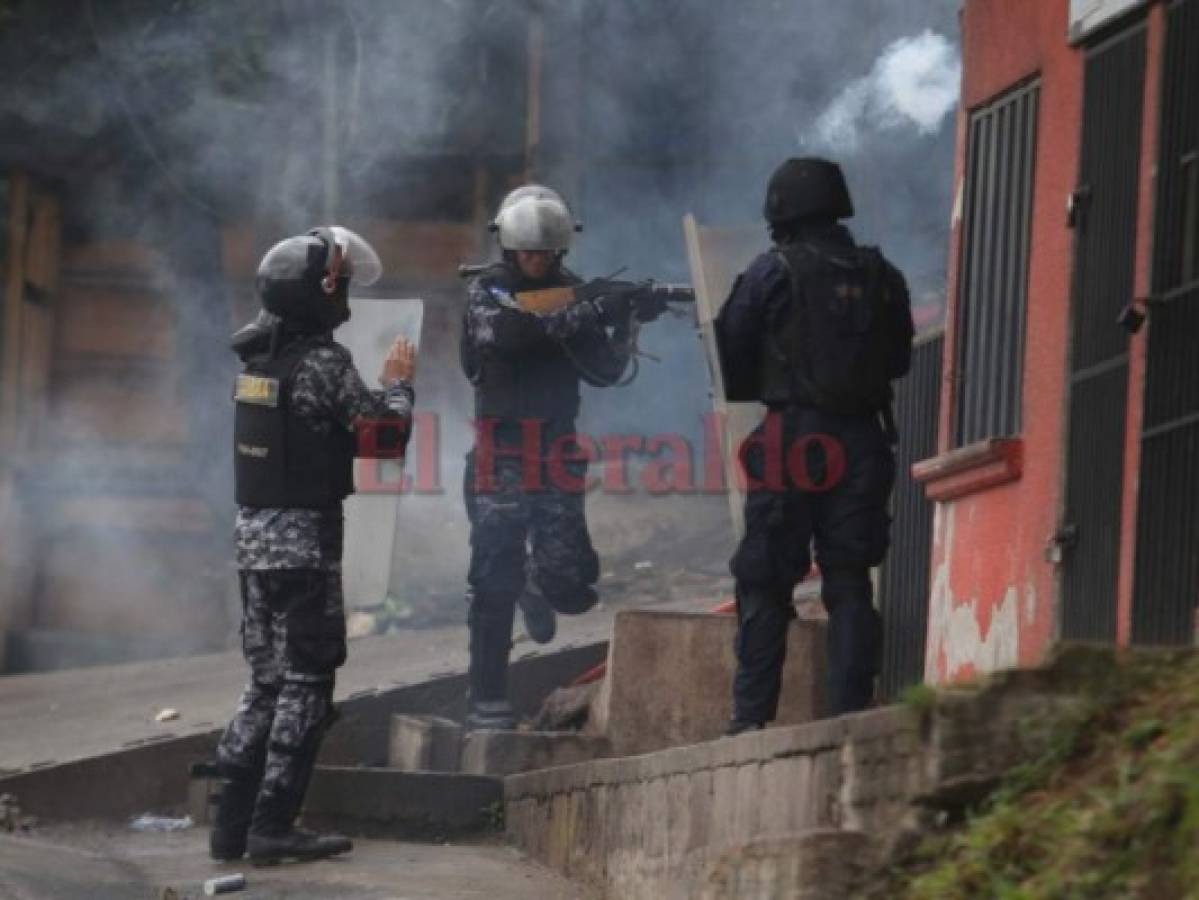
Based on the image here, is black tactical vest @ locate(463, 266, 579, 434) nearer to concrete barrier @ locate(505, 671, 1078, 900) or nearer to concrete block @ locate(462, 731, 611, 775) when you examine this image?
concrete block @ locate(462, 731, 611, 775)

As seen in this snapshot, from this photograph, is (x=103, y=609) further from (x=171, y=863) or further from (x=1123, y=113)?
(x=1123, y=113)

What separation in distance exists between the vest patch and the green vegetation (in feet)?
12.1

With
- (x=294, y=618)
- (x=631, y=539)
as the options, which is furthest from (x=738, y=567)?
(x=631, y=539)

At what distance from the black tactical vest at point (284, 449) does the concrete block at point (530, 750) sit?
1.47 m

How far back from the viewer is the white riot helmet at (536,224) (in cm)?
1086

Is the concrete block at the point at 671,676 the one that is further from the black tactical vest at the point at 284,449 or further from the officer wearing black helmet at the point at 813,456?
the officer wearing black helmet at the point at 813,456

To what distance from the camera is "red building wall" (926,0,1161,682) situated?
8.66m

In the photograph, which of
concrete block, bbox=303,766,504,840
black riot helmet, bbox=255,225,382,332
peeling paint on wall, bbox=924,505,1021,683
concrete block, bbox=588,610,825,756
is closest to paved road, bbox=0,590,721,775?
concrete block, bbox=303,766,504,840

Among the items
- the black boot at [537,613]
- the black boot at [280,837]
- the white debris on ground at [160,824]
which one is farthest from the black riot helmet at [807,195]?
the white debris on ground at [160,824]

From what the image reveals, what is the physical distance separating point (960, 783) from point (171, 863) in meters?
4.27

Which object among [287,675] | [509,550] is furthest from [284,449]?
[509,550]

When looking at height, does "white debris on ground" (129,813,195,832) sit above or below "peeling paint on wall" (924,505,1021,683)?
below

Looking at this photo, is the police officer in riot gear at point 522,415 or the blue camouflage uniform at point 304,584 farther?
the police officer in riot gear at point 522,415

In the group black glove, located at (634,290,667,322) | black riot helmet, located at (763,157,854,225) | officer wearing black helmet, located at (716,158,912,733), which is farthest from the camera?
black glove, located at (634,290,667,322)
